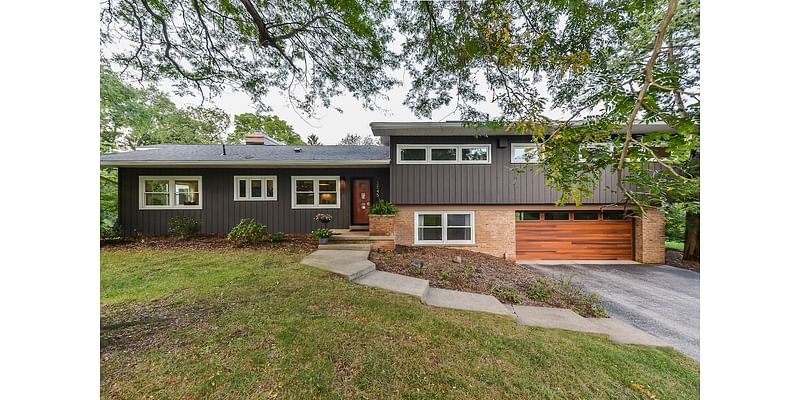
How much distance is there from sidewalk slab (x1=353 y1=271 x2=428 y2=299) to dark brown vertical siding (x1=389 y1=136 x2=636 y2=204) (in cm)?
342

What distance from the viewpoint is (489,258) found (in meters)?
6.67

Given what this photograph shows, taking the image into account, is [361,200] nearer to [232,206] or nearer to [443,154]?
[443,154]

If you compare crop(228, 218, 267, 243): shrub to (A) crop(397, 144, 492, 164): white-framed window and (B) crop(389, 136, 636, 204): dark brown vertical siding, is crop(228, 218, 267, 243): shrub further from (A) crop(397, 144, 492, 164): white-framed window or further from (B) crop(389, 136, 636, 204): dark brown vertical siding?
(A) crop(397, 144, 492, 164): white-framed window

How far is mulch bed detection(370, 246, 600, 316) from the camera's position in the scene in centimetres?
435

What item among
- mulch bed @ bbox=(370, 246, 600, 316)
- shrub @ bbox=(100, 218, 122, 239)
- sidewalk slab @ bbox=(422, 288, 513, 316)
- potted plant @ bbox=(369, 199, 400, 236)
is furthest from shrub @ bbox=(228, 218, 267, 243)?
sidewalk slab @ bbox=(422, 288, 513, 316)

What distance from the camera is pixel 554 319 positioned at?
3268 mm

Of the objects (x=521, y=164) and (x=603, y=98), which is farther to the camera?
(x=521, y=164)

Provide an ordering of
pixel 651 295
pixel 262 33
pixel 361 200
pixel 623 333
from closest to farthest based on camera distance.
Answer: pixel 623 333 → pixel 262 33 → pixel 651 295 → pixel 361 200

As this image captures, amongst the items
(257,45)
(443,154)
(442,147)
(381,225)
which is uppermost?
(257,45)

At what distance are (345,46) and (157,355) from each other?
13.7 feet

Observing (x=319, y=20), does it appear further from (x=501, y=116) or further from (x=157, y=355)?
(x=157, y=355)

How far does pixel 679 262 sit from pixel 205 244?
14.4m

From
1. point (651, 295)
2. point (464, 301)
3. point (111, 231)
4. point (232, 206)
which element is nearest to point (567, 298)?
point (464, 301)
